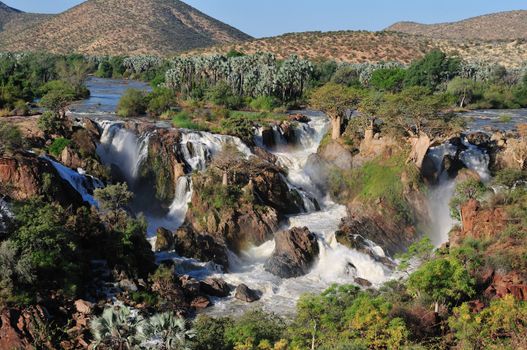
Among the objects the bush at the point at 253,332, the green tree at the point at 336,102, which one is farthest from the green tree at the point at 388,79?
the bush at the point at 253,332

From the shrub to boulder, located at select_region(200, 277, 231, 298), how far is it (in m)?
16.9

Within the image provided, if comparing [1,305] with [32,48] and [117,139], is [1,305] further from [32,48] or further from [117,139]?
[32,48]

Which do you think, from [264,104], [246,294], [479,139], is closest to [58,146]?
[246,294]

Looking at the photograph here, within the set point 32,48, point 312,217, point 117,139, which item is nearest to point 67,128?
point 117,139

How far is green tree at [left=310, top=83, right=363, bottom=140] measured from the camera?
50.3 metres

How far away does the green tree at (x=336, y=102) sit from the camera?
5031 centimetres

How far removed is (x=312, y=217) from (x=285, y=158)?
9159mm

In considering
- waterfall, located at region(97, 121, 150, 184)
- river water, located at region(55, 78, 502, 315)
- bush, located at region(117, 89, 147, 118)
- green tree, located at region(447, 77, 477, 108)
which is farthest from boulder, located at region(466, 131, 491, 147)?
green tree, located at region(447, 77, 477, 108)

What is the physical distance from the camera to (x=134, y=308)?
91.1 ft

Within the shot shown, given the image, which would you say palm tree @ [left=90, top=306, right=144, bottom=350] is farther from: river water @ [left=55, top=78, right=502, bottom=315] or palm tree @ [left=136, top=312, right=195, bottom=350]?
river water @ [left=55, top=78, right=502, bottom=315]

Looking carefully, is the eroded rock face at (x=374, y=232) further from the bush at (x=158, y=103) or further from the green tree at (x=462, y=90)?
the green tree at (x=462, y=90)

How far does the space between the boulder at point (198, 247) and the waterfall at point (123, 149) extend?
11.1 meters

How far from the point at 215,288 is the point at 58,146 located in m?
18.2

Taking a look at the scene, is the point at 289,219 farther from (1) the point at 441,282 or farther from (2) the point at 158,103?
(2) the point at 158,103
